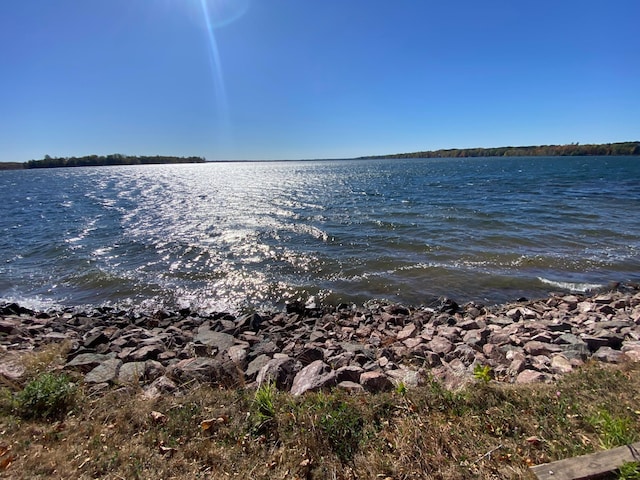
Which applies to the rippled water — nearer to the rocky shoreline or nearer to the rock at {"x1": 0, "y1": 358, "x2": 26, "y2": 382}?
the rocky shoreline

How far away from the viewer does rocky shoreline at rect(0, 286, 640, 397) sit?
461cm

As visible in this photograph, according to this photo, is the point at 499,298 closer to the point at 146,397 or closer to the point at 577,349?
the point at 577,349

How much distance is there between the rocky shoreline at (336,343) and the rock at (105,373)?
0.05 feet

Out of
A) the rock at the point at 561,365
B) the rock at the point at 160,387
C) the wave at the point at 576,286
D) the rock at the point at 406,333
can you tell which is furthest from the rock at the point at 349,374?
the wave at the point at 576,286

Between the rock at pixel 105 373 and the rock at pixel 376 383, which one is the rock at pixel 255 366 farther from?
the rock at pixel 105 373

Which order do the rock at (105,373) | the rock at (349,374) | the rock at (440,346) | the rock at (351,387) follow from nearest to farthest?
the rock at (351,387), the rock at (105,373), the rock at (349,374), the rock at (440,346)

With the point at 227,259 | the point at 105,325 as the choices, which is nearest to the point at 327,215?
the point at 227,259

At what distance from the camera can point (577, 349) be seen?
5379mm

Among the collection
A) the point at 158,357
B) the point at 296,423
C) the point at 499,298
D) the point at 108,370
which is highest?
the point at 296,423

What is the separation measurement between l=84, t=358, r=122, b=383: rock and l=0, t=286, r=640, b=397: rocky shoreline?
0.05 feet

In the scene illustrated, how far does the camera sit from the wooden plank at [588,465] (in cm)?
246

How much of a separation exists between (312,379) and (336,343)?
2.39m

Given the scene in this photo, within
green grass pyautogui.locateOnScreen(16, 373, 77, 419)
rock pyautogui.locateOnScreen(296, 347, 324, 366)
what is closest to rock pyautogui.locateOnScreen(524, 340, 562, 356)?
rock pyautogui.locateOnScreen(296, 347, 324, 366)

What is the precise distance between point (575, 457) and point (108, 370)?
18.4 ft
